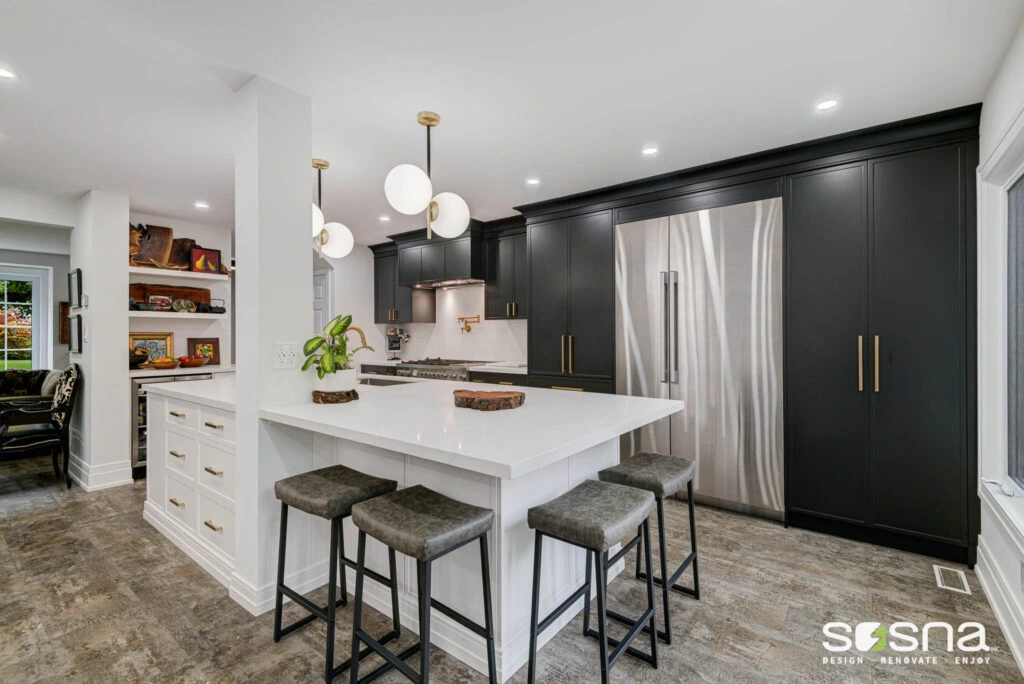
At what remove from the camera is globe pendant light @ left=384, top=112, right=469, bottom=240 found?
2.33 metres

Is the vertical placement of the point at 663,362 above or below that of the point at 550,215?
below

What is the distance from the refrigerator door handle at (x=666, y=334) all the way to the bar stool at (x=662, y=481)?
1.40m

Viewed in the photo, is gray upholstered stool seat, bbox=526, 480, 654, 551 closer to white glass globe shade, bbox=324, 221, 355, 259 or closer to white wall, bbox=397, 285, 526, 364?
white glass globe shade, bbox=324, 221, 355, 259

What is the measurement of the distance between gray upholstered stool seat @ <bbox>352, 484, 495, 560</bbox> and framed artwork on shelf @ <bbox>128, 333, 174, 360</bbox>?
4.30 m

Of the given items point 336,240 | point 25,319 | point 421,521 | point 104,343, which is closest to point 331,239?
point 336,240

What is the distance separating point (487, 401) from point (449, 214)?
3.46 ft

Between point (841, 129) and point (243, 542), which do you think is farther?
point (841, 129)

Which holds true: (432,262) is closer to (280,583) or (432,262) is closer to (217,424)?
(217,424)

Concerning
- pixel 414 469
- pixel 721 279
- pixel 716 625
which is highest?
pixel 721 279

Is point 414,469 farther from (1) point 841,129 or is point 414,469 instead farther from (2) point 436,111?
(1) point 841,129

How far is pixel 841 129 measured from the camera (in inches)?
109

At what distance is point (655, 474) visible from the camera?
2.02 meters

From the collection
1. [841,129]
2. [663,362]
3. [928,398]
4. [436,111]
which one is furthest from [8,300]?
[928,398]

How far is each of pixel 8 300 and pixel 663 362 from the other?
25.7ft
